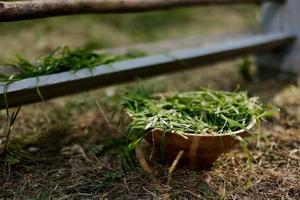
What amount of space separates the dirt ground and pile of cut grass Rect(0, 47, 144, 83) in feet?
1.03

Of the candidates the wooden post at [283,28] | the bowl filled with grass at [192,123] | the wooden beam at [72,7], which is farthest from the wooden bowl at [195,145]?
the wooden post at [283,28]

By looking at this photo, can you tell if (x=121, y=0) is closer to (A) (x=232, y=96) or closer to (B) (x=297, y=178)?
(A) (x=232, y=96)

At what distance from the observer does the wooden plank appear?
2229 mm

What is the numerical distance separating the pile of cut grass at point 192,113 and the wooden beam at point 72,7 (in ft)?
1.82

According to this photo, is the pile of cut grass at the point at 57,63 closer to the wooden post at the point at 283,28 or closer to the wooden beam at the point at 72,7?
the wooden beam at the point at 72,7

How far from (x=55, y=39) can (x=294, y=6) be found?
7.51ft

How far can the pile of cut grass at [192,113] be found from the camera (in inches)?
79.4

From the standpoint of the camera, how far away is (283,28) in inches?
141

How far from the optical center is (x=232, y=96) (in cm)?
242

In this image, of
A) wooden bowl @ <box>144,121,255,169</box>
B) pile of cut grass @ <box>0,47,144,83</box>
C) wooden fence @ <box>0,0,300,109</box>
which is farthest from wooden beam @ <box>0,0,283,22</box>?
wooden bowl @ <box>144,121,255,169</box>

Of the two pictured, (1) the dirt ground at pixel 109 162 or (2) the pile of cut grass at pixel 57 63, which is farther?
(2) the pile of cut grass at pixel 57 63

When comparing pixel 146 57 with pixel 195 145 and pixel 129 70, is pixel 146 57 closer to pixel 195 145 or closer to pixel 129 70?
pixel 129 70

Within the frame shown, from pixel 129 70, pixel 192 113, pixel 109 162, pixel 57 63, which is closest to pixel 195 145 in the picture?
pixel 192 113

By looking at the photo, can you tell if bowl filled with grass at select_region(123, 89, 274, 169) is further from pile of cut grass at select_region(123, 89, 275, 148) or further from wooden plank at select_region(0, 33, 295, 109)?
wooden plank at select_region(0, 33, 295, 109)
